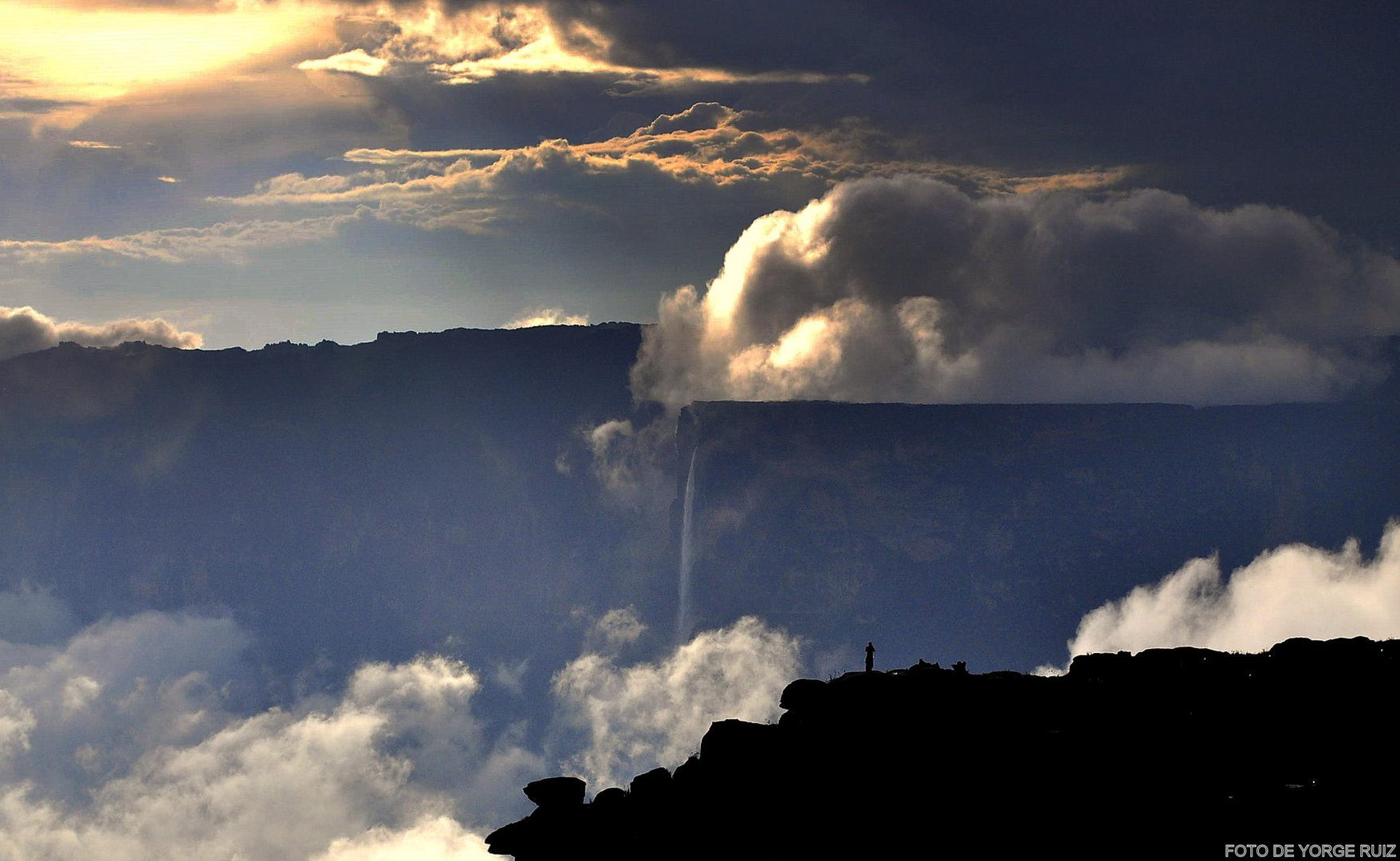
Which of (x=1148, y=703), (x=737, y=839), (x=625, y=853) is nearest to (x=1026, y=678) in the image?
(x=1148, y=703)

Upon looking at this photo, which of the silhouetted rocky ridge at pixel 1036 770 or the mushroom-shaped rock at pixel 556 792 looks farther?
the mushroom-shaped rock at pixel 556 792

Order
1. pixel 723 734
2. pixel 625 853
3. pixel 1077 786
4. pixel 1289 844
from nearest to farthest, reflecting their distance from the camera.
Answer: pixel 1289 844, pixel 1077 786, pixel 625 853, pixel 723 734

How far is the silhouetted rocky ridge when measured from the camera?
Result: 200 feet

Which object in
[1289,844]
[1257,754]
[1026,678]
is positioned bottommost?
[1289,844]

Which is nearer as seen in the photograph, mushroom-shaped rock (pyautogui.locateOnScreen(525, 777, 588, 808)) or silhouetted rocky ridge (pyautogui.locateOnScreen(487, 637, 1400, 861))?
silhouetted rocky ridge (pyautogui.locateOnScreen(487, 637, 1400, 861))

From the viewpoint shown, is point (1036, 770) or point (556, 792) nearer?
point (1036, 770)

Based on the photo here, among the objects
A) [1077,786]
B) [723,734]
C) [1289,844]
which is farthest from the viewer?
[723,734]

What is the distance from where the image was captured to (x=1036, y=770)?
66.2 meters

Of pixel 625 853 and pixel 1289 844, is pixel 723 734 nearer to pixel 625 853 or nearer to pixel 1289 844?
pixel 625 853

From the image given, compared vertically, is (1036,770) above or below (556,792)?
above

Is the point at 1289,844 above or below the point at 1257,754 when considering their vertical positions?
below

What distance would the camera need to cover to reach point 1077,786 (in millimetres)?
64750

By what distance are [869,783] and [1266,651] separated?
23.1 meters

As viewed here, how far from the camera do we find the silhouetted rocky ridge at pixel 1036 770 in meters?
61.0
